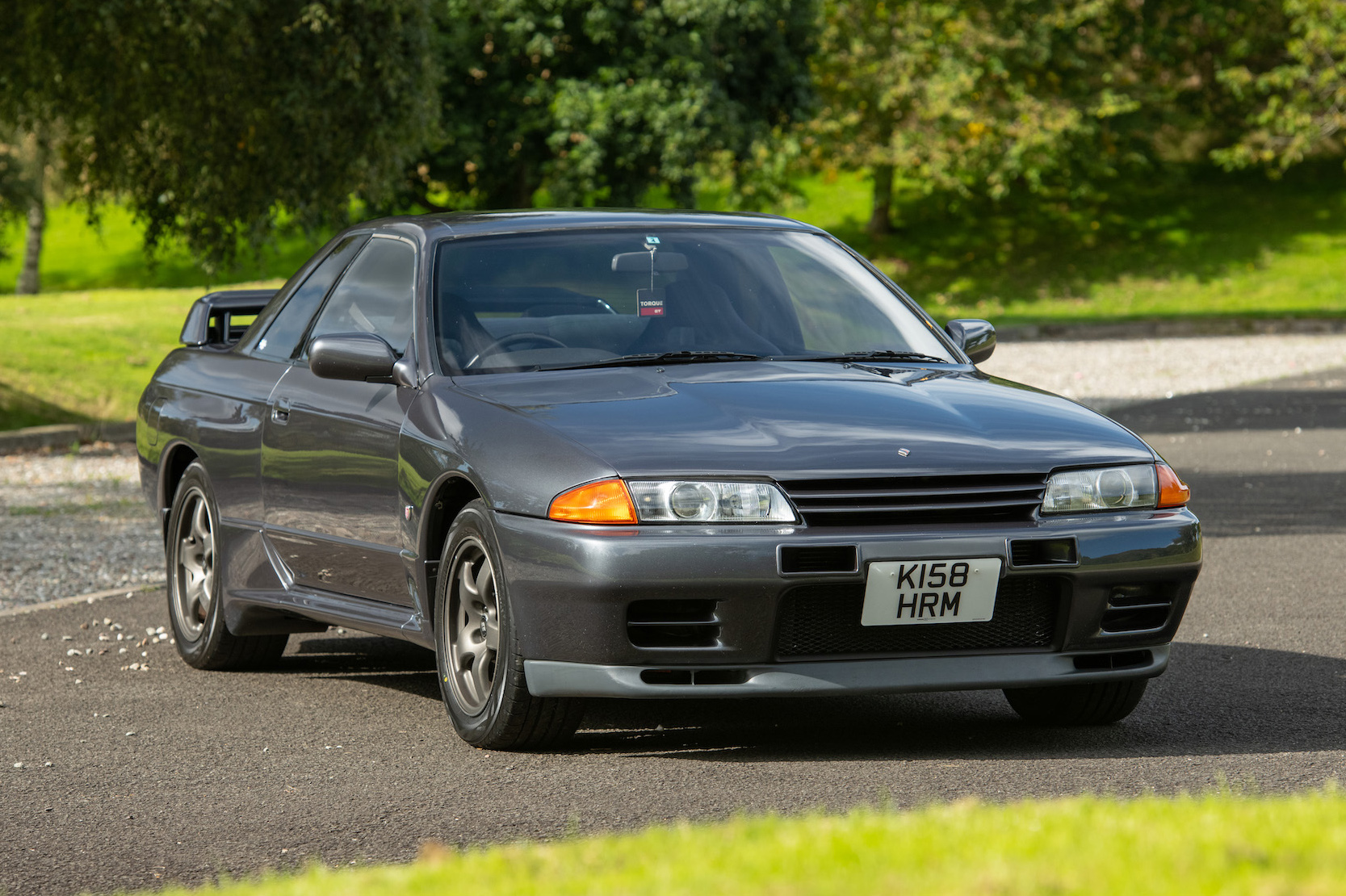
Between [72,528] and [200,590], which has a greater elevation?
[200,590]

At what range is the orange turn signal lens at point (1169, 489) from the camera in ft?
17.6

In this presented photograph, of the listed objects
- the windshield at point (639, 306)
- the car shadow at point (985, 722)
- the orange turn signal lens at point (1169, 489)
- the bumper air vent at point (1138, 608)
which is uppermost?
the windshield at point (639, 306)

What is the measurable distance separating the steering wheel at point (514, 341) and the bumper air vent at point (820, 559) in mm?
→ 1455

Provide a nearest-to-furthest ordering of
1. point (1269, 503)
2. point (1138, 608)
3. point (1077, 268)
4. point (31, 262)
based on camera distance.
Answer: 1. point (1138, 608)
2. point (1269, 503)
3. point (1077, 268)
4. point (31, 262)

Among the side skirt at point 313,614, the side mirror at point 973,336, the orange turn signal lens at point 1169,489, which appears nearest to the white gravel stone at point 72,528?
the side skirt at point 313,614

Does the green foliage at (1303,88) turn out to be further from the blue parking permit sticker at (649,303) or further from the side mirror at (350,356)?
the side mirror at (350,356)

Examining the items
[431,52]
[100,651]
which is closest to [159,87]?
[431,52]

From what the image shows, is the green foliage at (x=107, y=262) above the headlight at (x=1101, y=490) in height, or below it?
below

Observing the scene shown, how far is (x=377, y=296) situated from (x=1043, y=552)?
9.21 feet

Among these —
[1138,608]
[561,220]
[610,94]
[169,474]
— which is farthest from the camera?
[610,94]

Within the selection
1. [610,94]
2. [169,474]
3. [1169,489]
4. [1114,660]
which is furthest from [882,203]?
[1114,660]

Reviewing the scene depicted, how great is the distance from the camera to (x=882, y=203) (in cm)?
4988

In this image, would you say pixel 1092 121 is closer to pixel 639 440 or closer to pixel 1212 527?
pixel 1212 527

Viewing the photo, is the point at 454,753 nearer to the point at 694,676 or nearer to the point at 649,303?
the point at 694,676
